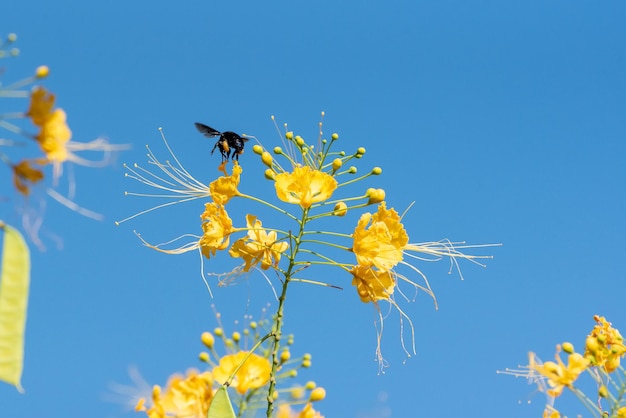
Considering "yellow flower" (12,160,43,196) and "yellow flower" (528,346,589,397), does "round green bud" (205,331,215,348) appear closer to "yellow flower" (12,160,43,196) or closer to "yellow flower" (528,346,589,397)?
"yellow flower" (528,346,589,397)

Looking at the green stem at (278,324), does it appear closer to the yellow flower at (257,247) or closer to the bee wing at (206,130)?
the yellow flower at (257,247)

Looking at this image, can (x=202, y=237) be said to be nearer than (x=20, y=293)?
No

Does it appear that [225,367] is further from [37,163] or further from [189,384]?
[37,163]

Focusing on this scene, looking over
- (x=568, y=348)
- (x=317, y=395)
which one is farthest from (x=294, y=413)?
(x=568, y=348)

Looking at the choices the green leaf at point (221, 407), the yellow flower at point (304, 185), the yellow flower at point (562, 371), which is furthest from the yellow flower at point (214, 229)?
the yellow flower at point (562, 371)

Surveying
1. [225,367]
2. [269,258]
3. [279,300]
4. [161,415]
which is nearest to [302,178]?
[269,258]
